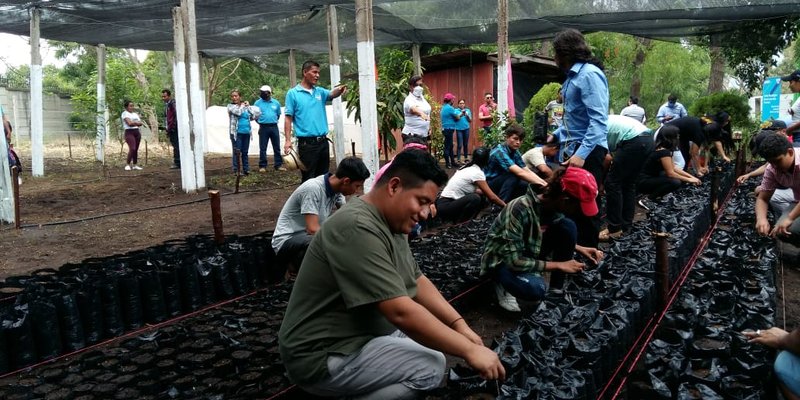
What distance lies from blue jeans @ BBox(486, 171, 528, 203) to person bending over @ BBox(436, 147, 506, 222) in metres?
0.20

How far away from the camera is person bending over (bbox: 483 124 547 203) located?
529cm

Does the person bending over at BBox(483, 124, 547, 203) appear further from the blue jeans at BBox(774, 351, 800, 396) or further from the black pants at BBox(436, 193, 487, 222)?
the blue jeans at BBox(774, 351, 800, 396)

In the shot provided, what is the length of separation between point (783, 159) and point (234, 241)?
12.6 ft

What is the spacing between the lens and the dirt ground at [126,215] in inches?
182

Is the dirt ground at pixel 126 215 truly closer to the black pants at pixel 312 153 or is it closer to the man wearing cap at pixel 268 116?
the man wearing cap at pixel 268 116

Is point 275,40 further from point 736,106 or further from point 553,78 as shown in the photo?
point 736,106

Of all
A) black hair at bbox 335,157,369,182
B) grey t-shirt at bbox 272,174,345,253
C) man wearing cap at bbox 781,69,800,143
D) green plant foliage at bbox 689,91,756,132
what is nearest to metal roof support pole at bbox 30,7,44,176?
grey t-shirt at bbox 272,174,345,253

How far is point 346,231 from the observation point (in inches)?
64.9

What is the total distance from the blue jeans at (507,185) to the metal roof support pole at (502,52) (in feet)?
8.17

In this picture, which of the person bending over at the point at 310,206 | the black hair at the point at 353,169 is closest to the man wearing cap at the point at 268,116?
the person bending over at the point at 310,206

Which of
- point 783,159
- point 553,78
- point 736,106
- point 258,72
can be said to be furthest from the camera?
point 258,72

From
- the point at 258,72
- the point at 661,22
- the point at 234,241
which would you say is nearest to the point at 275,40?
the point at 661,22

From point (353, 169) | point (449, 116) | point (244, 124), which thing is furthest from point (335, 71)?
point (353, 169)

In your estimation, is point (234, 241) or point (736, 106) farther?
point (736, 106)
